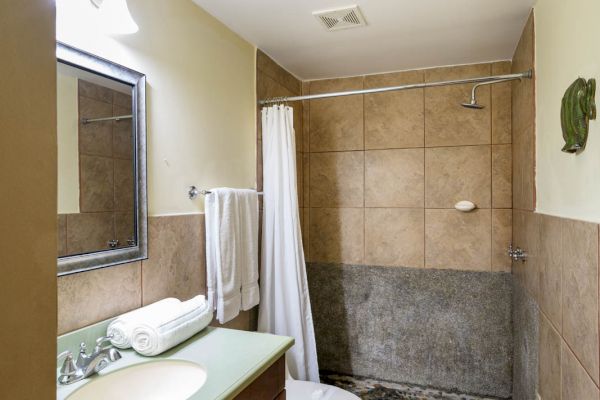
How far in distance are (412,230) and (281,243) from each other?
0.98 metres

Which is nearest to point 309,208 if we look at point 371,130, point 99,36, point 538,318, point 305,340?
point 371,130

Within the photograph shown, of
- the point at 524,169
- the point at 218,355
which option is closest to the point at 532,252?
the point at 524,169

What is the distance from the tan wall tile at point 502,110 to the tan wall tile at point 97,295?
2.30 meters

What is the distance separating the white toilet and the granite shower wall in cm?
82

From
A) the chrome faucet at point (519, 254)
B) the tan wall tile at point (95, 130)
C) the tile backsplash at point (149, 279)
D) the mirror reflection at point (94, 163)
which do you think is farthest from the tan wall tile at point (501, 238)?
the tan wall tile at point (95, 130)

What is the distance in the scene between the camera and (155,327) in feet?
4.29

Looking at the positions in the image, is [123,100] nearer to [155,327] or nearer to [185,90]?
[185,90]

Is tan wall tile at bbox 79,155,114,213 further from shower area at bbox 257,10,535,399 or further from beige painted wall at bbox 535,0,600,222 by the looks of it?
beige painted wall at bbox 535,0,600,222

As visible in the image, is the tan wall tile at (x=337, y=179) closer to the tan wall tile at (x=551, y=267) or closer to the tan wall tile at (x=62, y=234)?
the tan wall tile at (x=551, y=267)

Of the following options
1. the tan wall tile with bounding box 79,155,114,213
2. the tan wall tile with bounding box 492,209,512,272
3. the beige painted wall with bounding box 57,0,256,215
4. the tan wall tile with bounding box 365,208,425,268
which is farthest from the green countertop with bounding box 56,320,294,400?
the tan wall tile with bounding box 492,209,512,272

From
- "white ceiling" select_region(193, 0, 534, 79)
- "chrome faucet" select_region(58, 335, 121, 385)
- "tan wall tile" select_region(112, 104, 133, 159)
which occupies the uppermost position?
"white ceiling" select_region(193, 0, 534, 79)

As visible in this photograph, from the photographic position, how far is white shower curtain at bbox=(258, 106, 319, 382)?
232cm

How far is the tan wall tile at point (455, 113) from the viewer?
8.57 feet

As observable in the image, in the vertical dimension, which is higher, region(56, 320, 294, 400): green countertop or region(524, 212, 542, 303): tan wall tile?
region(524, 212, 542, 303): tan wall tile
